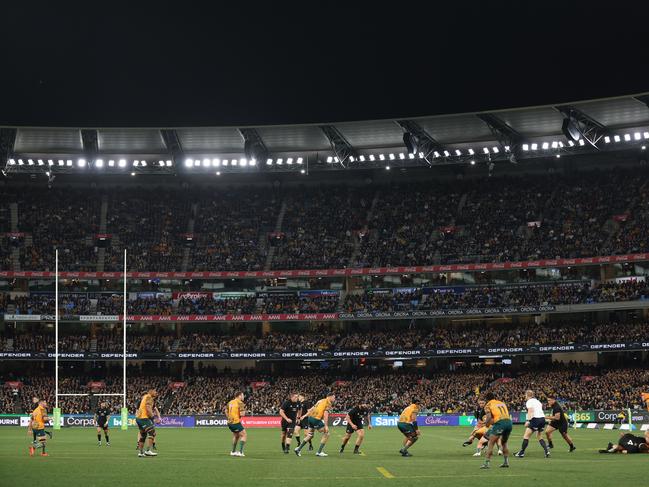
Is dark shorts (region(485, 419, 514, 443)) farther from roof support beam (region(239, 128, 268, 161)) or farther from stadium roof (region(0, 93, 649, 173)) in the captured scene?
roof support beam (region(239, 128, 268, 161))

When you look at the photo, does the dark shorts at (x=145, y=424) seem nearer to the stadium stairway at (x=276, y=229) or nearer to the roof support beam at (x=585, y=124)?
the roof support beam at (x=585, y=124)

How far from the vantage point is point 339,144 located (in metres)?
75.2

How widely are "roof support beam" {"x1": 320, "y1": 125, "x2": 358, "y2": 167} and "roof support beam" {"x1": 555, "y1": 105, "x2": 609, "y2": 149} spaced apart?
18.6 metres

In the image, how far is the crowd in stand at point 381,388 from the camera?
60375mm

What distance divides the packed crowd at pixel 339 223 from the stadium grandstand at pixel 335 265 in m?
0.19

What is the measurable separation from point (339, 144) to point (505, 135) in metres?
14.4

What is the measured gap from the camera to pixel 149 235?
8094 centimetres

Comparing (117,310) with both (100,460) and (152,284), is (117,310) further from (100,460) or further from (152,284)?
(100,460)

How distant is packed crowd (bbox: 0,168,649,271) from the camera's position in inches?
2960

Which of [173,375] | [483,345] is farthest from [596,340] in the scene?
Answer: [173,375]

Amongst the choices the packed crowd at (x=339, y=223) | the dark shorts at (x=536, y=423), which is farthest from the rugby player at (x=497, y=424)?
the packed crowd at (x=339, y=223)

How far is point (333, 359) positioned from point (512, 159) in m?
22.9

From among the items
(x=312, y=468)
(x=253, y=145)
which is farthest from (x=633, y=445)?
(x=253, y=145)

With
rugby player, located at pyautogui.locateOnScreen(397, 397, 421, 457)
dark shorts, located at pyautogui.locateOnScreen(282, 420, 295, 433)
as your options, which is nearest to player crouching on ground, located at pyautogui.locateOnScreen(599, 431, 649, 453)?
rugby player, located at pyautogui.locateOnScreen(397, 397, 421, 457)
